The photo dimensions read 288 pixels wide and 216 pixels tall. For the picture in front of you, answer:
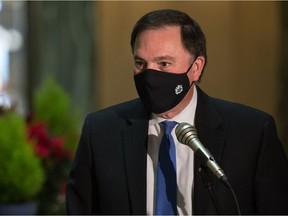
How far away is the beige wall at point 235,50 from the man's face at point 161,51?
526 mm

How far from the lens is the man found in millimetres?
1884

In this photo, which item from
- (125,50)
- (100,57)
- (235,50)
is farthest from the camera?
(100,57)

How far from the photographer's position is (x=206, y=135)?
198 cm

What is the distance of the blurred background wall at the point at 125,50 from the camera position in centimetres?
297

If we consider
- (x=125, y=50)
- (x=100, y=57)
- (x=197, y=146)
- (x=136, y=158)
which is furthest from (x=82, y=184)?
(x=100, y=57)

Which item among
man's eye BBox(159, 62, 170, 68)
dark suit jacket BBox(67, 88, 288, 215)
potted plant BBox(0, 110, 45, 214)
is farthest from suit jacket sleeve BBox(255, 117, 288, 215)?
potted plant BBox(0, 110, 45, 214)

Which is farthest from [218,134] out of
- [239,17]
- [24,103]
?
[24,103]

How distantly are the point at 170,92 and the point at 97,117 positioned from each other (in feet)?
0.94

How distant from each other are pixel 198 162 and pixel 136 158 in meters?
0.18

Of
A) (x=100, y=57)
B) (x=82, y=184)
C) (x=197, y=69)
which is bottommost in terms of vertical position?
(x=100, y=57)

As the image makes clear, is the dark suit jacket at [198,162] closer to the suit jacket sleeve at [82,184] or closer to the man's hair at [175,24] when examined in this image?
the suit jacket sleeve at [82,184]

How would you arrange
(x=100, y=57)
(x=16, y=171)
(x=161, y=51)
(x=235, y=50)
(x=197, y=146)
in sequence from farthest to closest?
(x=100, y=57), (x=16, y=171), (x=235, y=50), (x=161, y=51), (x=197, y=146)

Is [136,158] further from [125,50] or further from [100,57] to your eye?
[100,57]

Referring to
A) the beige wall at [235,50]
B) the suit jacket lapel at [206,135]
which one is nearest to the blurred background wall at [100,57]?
the beige wall at [235,50]
